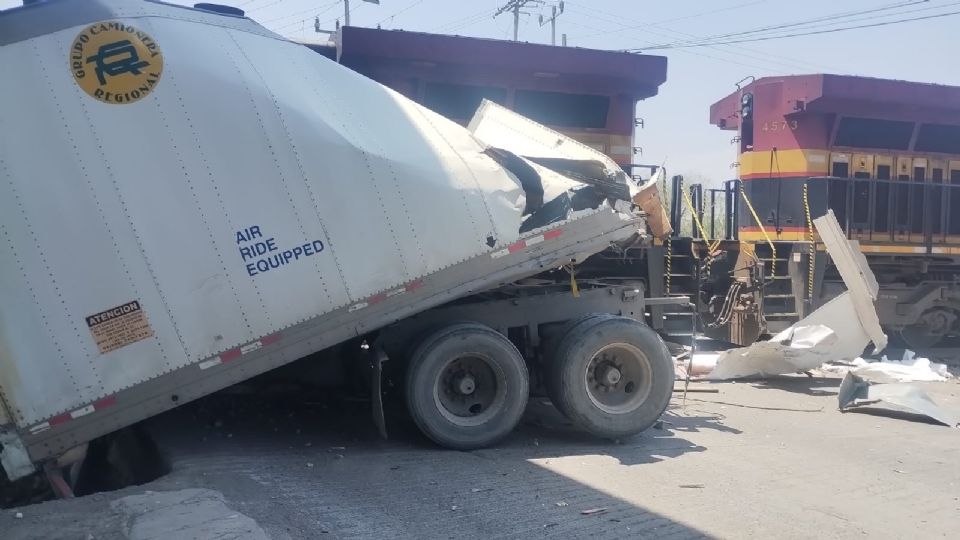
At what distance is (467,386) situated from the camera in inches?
255

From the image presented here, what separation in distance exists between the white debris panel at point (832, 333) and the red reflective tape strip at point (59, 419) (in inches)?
307

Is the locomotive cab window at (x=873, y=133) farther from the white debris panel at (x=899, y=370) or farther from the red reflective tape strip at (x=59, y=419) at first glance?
the red reflective tape strip at (x=59, y=419)

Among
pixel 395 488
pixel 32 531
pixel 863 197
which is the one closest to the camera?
pixel 32 531

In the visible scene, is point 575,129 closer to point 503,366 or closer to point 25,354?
point 503,366

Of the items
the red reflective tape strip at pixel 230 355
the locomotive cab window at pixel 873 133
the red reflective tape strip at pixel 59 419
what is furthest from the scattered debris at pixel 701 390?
the red reflective tape strip at pixel 59 419

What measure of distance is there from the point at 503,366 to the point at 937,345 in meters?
10.2

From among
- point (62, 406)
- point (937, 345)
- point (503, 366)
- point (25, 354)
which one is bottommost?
point (937, 345)

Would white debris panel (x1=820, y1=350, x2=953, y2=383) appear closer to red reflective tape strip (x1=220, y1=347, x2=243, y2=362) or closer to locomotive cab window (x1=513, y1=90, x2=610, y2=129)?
locomotive cab window (x1=513, y1=90, x2=610, y2=129)

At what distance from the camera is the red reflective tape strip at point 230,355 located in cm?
533

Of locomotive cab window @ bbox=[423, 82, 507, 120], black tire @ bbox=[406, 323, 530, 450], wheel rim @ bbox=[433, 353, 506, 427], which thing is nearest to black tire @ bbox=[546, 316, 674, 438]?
black tire @ bbox=[406, 323, 530, 450]

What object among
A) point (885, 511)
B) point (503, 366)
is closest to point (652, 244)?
point (503, 366)

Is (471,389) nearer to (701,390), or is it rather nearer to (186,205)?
(186,205)

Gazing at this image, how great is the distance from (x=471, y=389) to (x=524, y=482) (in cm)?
121

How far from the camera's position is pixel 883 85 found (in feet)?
40.5
